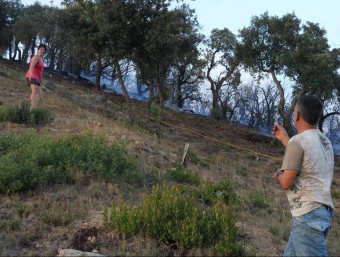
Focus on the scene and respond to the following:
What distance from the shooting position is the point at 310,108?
10.6 ft

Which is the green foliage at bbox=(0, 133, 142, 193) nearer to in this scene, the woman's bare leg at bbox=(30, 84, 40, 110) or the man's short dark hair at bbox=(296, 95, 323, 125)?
the woman's bare leg at bbox=(30, 84, 40, 110)

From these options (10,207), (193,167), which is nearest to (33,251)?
(10,207)

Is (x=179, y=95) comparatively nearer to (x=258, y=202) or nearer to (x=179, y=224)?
(x=258, y=202)

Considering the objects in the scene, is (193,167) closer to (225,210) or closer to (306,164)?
(225,210)

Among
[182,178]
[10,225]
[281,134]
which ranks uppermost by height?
[281,134]

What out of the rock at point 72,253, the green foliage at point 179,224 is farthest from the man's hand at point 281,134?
the rock at point 72,253

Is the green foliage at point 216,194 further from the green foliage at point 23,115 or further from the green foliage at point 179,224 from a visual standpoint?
the green foliage at point 23,115

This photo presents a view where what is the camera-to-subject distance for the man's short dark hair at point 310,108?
321cm

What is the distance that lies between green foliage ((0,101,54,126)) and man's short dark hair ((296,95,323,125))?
6.76 metres

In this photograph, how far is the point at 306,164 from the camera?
315 cm

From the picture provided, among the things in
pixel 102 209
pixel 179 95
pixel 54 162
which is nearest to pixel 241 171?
pixel 54 162

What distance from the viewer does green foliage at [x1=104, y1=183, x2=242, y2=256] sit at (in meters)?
3.87

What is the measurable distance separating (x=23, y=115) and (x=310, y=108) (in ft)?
23.2

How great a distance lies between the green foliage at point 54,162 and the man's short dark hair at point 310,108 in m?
3.41
